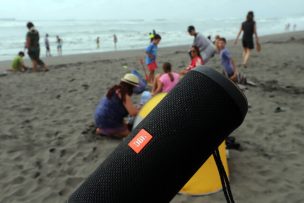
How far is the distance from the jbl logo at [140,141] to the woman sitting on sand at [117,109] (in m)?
3.02

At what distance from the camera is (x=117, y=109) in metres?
4.58

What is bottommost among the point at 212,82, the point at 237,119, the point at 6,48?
the point at 6,48

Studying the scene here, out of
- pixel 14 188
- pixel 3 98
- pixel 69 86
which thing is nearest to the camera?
pixel 14 188

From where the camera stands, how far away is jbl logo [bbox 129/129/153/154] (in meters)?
1.33

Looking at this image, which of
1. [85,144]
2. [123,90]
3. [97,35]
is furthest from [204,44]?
[97,35]

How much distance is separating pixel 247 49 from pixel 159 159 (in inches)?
388

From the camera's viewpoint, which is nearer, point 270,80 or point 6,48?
point 270,80

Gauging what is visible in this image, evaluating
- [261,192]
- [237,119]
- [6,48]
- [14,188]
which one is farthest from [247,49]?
[6,48]

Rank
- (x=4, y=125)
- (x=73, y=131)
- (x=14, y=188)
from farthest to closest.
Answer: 1. (x=4, y=125)
2. (x=73, y=131)
3. (x=14, y=188)

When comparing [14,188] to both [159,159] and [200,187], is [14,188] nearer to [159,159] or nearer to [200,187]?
[200,187]

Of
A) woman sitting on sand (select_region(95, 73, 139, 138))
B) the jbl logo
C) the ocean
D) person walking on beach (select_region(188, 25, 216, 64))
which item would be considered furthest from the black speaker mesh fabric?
the ocean

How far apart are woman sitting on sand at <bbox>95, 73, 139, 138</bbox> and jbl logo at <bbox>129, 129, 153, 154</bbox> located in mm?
3017

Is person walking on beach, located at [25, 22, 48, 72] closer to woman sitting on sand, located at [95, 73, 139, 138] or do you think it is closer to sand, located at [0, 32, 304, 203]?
sand, located at [0, 32, 304, 203]

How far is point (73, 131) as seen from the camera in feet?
16.8
